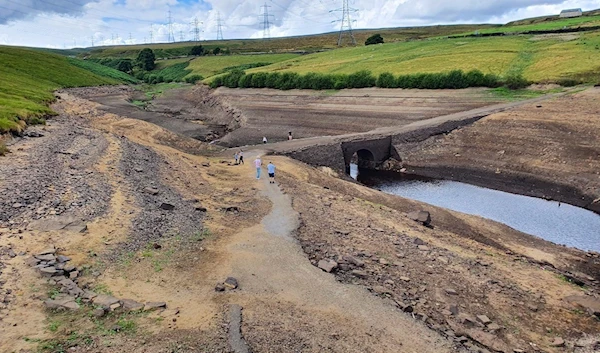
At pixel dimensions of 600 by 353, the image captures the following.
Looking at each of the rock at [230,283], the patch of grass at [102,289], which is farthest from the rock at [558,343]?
the patch of grass at [102,289]

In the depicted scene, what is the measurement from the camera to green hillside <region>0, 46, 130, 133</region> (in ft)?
164

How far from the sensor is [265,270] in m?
20.4

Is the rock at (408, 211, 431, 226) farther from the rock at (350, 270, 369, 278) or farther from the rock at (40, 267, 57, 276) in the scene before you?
the rock at (40, 267, 57, 276)

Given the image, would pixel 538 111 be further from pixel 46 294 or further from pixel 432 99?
pixel 46 294

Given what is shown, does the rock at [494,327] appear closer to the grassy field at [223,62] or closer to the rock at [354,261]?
the rock at [354,261]

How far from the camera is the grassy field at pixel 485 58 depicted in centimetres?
7356

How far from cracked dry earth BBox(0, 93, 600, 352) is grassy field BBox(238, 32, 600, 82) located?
5279 centimetres

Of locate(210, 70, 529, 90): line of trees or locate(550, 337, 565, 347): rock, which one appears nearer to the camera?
locate(550, 337, 565, 347): rock

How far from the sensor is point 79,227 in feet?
73.6

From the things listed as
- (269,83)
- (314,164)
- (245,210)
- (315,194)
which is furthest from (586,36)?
(245,210)

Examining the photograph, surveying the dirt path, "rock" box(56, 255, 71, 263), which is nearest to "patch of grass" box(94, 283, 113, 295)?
"rock" box(56, 255, 71, 263)

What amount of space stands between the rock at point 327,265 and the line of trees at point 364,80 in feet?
203

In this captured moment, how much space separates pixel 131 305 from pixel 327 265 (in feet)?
28.5

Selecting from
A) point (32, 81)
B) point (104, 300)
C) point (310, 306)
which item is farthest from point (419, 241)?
point (32, 81)
